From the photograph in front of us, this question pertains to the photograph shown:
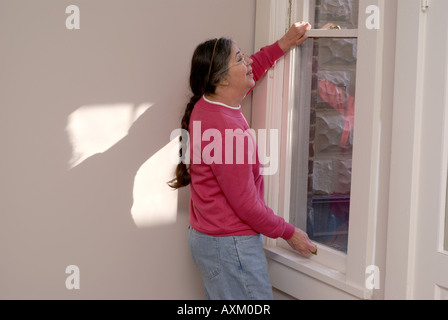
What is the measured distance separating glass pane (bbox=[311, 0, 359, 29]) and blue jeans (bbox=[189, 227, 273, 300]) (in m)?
0.84

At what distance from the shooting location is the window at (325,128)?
6.41 ft

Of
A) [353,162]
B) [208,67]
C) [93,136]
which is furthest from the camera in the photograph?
[93,136]

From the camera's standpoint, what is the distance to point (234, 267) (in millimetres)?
1918

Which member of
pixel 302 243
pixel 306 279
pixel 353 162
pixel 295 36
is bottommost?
pixel 306 279

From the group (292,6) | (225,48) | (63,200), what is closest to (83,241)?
(63,200)

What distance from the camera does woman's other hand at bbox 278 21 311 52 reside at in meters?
2.10

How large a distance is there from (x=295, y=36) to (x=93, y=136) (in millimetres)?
870

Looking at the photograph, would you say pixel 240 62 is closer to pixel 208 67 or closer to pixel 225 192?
pixel 208 67

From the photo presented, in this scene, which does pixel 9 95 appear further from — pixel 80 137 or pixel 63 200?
pixel 63 200

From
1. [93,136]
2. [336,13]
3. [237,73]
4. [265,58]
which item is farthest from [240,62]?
[93,136]

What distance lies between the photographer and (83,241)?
210cm
